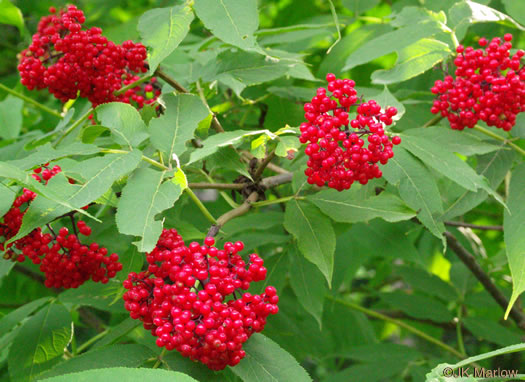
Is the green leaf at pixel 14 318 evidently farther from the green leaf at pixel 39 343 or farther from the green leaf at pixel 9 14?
the green leaf at pixel 9 14

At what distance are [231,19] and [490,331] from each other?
7.67ft

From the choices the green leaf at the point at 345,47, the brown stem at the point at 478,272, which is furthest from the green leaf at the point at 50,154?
the brown stem at the point at 478,272

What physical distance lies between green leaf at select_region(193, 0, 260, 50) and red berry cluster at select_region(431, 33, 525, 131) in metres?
0.81

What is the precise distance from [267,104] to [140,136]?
1158mm

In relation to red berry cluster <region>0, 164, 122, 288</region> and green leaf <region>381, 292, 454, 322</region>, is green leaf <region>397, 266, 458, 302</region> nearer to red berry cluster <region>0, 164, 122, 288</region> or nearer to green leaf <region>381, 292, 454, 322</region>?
green leaf <region>381, 292, 454, 322</region>

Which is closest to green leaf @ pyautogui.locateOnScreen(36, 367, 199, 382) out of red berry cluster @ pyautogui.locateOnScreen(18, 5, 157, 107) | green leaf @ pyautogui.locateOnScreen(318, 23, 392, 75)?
red berry cluster @ pyautogui.locateOnScreen(18, 5, 157, 107)

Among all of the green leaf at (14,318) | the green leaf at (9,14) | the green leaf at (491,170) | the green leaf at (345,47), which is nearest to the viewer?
the green leaf at (491,170)

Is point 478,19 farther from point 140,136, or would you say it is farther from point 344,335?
point 344,335

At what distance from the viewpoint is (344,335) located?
13.4 ft

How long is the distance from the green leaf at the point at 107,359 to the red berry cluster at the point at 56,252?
350 mm

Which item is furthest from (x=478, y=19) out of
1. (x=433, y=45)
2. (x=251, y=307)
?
(x=251, y=307)

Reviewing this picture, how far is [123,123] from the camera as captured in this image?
208 centimetres

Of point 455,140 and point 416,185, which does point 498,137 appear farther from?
point 416,185

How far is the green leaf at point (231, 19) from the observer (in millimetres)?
1925
